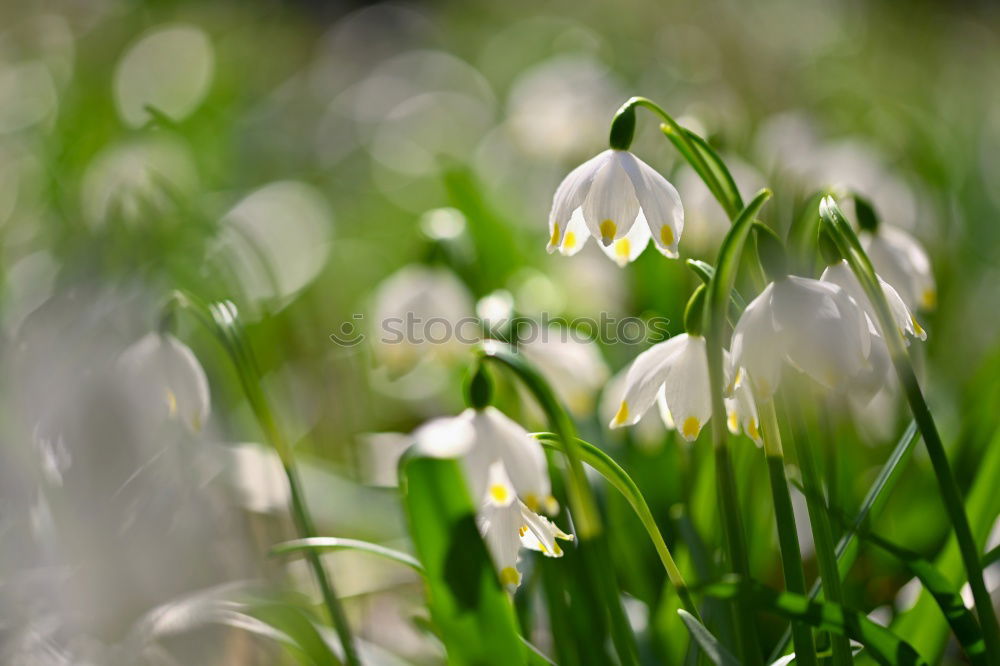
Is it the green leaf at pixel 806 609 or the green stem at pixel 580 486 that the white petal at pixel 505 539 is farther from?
the green leaf at pixel 806 609

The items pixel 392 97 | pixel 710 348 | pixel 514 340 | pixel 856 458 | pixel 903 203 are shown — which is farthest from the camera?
pixel 392 97

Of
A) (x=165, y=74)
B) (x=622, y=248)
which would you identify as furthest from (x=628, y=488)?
(x=165, y=74)

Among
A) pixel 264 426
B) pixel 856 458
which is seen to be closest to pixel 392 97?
pixel 856 458

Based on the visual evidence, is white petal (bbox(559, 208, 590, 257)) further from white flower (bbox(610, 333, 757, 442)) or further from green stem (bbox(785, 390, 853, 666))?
green stem (bbox(785, 390, 853, 666))

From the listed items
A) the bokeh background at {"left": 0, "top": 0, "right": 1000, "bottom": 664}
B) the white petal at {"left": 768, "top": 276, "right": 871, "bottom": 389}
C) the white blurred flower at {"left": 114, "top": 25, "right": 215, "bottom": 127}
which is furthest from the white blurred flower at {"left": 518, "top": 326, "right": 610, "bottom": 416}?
the white blurred flower at {"left": 114, "top": 25, "right": 215, "bottom": 127}

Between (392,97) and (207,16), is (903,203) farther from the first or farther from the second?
(207,16)

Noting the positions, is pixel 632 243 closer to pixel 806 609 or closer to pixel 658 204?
pixel 658 204
